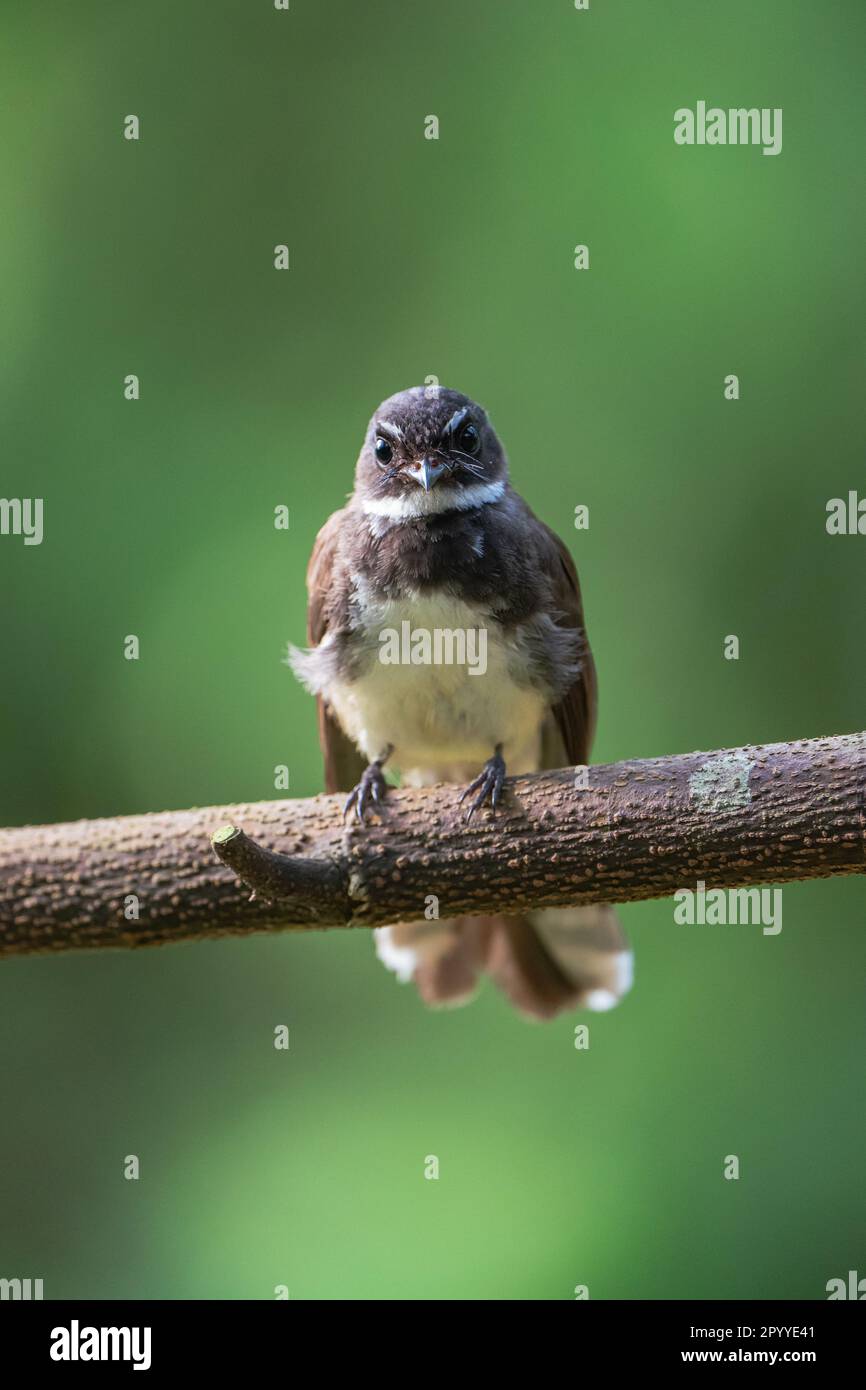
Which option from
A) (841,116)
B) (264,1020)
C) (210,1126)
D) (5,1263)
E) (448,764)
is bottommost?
(5,1263)

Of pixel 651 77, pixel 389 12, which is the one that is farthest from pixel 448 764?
pixel 389 12

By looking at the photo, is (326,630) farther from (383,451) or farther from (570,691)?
(570,691)

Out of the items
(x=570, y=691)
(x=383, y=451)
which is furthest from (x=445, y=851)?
(x=383, y=451)

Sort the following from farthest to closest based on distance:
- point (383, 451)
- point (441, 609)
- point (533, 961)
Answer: point (533, 961), point (383, 451), point (441, 609)

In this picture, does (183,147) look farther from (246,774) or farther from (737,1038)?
(737,1038)

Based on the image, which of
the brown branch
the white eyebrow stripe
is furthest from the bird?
the brown branch

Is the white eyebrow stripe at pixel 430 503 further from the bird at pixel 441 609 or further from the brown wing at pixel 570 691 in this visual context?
the brown wing at pixel 570 691
